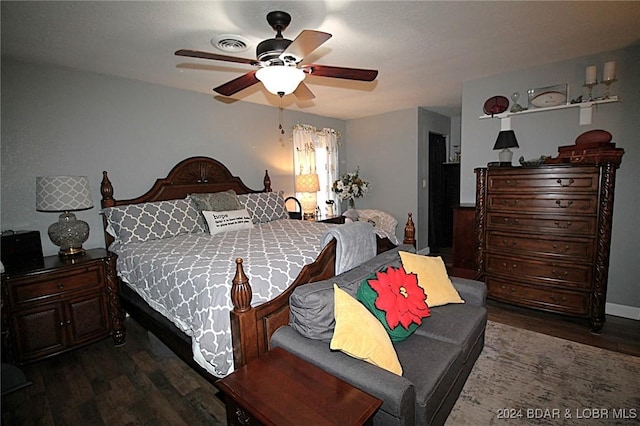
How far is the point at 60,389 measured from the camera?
216 centimetres

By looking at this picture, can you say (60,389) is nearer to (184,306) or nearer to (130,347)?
(130,347)

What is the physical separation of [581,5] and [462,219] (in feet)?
6.91

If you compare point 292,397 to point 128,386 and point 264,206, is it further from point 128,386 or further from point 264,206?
point 264,206

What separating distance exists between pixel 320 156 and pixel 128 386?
4.05m

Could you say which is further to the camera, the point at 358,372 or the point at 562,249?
the point at 562,249

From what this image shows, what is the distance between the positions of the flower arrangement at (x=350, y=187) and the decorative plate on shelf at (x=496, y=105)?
91.1 inches

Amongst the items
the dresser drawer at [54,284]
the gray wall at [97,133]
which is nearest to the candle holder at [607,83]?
the gray wall at [97,133]

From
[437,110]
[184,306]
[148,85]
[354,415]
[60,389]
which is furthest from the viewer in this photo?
[437,110]

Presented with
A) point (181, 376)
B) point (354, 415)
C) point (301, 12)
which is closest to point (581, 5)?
point (301, 12)

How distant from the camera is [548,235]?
2.86 meters

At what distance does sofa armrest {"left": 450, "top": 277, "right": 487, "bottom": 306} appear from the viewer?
2287 mm

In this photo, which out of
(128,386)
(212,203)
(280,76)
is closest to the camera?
(280,76)

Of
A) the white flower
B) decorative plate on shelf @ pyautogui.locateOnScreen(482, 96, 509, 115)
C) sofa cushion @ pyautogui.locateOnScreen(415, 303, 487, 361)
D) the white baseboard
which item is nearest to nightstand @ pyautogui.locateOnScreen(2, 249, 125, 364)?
sofa cushion @ pyautogui.locateOnScreen(415, 303, 487, 361)

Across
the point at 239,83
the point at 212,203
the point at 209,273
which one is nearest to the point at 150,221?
the point at 212,203
